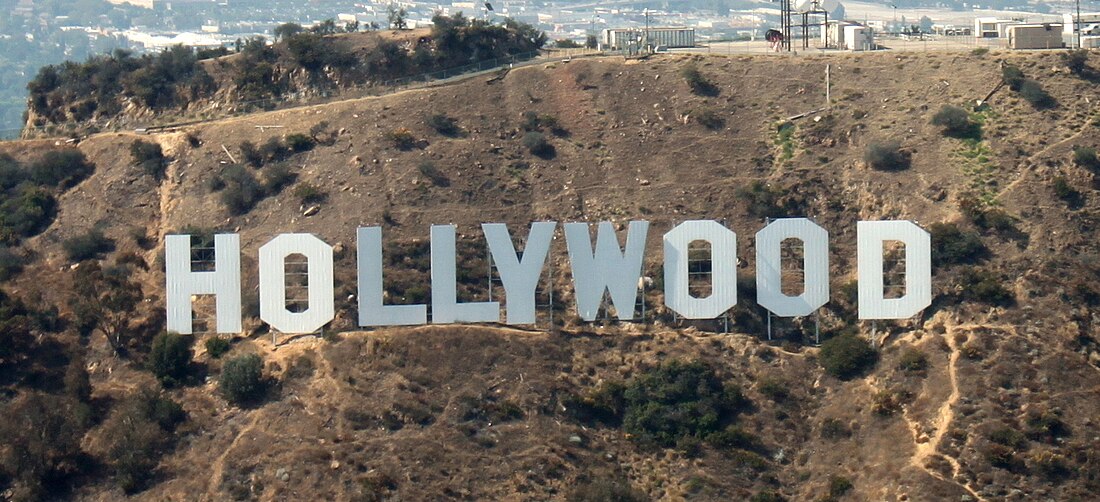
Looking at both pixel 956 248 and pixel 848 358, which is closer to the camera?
pixel 848 358

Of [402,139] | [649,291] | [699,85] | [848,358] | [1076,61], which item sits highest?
[1076,61]

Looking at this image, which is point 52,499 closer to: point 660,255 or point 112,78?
point 660,255

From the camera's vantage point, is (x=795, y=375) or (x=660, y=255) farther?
(x=660, y=255)

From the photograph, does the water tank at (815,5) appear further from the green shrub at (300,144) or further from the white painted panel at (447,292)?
the white painted panel at (447,292)

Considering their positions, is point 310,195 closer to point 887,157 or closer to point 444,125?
point 444,125

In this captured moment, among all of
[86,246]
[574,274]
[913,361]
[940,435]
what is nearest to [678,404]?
[574,274]

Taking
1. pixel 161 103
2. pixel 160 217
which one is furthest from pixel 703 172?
pixel 161 103
